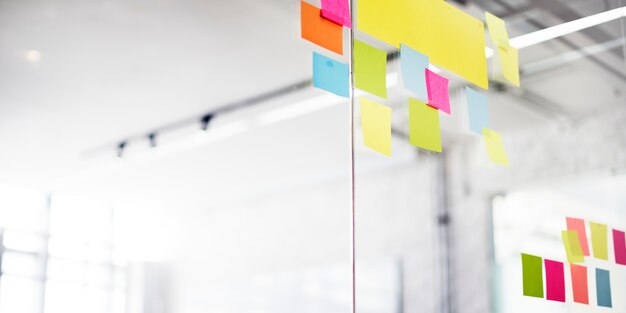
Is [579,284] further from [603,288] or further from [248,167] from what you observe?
[248,167]

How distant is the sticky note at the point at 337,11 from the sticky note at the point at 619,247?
92 cm

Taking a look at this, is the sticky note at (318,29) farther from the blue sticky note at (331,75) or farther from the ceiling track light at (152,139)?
the ceiling track light at (152,139)

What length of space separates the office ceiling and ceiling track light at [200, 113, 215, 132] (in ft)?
0.06

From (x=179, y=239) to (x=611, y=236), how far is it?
1.00 meters

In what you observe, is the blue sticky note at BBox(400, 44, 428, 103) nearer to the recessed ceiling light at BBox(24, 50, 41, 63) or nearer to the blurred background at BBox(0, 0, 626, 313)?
the blurred background at BBox(0, 0, 626, 313)

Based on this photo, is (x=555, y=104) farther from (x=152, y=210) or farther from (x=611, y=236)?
(x=152, y=210)

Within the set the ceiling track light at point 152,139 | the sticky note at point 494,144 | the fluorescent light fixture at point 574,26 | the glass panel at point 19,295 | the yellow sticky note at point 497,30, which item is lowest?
the glass panel at point 19,295

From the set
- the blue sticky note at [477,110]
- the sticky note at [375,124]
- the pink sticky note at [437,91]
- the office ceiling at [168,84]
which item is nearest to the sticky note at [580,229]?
the office ceiling at [168,84]

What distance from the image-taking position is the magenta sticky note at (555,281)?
76.5 inches

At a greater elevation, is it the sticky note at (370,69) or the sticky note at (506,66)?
the sticky note at (506,66)

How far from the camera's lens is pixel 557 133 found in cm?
230

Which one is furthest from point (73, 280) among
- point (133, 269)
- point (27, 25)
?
point (27, 25)

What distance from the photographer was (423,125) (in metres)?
1.68

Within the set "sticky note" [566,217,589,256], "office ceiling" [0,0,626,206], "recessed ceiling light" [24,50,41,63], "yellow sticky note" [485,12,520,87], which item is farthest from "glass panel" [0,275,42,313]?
"sticky note" [566,217,589,256]
